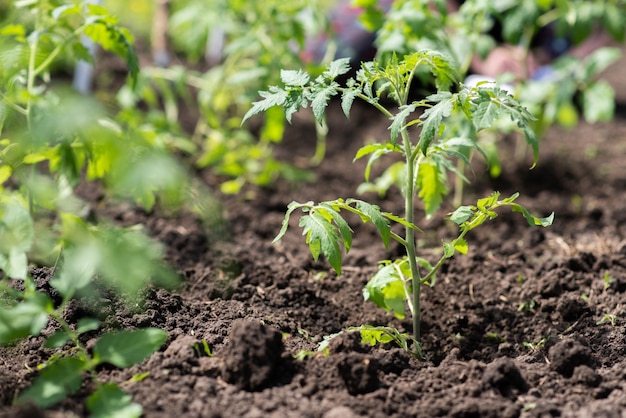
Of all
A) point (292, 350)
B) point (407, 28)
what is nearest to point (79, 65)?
point (407, 28)

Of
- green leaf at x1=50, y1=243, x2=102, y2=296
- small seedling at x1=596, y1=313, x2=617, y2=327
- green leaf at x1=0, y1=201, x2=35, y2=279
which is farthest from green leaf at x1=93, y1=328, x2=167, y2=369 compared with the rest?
small seedling at x1=596, y1=313, x2=617, y2=327

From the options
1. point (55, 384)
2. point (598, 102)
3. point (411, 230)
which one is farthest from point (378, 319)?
point (598, 102)

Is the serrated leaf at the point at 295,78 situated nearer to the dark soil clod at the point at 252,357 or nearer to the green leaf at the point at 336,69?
the green leaf at the point at 336,69

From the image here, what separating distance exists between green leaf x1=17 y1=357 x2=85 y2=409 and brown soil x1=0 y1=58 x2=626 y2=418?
5cm

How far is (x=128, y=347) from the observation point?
203cm

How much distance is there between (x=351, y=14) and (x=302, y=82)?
325 centimetres

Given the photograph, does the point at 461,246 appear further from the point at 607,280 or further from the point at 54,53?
the point at 54,53

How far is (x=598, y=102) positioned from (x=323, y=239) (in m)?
2.26

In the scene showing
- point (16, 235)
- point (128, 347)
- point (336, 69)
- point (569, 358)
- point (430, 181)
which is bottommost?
point (569, 358)

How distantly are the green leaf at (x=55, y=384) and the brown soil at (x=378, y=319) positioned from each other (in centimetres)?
5

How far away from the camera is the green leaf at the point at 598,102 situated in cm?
383

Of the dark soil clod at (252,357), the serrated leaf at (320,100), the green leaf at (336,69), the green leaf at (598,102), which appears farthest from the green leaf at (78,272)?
the green leaf at (598,102)

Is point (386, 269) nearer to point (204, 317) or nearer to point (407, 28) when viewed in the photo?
point (204, 317)

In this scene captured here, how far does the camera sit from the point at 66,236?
2.10 metres
